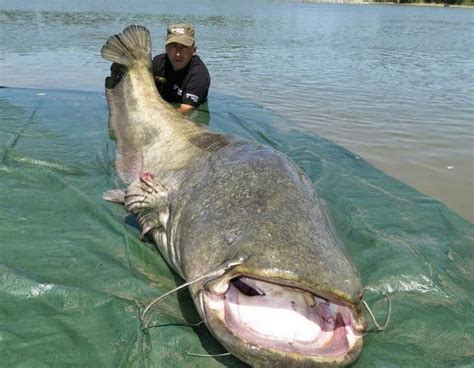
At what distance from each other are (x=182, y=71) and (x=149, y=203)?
332cm

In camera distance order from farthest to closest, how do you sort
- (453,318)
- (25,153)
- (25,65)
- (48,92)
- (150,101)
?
(25,65) < (48,92) < (150,101) < (25,153) < (453,318)

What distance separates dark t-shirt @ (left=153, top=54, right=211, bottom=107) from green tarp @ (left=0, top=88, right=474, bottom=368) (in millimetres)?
1556

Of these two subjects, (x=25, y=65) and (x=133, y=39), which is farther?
(x=25, y=65)

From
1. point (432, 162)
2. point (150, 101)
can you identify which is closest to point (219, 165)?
point (150, 101)

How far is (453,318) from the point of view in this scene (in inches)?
88.4

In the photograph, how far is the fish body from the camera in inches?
62.1

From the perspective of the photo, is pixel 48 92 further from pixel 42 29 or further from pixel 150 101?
pixel 42 29

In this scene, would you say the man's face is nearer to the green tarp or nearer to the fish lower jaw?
the green tarp

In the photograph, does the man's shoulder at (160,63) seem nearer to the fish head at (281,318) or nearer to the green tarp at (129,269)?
the green tarp at (129,269)

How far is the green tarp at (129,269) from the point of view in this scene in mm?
1871

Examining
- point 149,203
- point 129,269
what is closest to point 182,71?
point 149,203

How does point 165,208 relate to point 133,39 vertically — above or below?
below

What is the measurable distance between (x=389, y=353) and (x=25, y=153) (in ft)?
9.57

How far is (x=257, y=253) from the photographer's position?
167 centimetres
